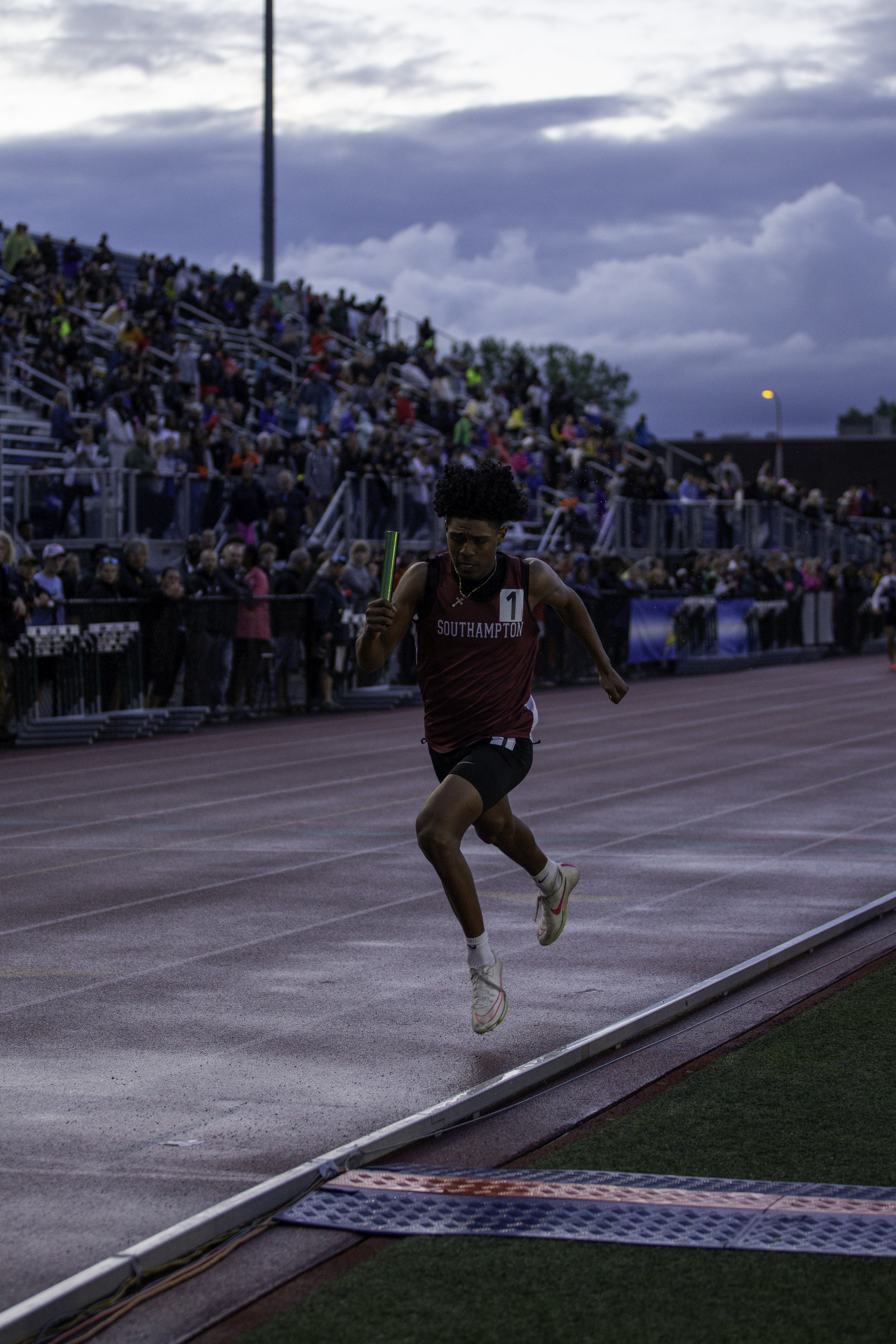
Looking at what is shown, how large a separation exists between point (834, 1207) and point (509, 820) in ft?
8.34

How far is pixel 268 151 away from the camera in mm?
41094

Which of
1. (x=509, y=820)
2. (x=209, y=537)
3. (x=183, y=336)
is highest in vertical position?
(x=183, y=336)

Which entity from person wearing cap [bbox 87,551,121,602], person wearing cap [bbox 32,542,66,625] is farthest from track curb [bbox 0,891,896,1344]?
person wearing cap [bbox 87,551,121,602]

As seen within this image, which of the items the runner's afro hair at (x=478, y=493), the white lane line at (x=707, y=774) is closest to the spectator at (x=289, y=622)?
the white lane line at (x=707, y=774)

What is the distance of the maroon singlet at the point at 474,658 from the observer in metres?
6.53

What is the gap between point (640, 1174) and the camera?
4707mm

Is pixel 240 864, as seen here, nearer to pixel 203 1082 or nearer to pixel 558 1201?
pixel 203 1082

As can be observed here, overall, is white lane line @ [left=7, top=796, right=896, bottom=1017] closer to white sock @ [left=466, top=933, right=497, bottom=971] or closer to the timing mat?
white sock @ [left=466, top=933, right=497, bottom=971]

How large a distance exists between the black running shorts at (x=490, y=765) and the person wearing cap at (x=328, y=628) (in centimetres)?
1533

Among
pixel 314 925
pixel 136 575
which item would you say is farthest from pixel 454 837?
pixel 136 575

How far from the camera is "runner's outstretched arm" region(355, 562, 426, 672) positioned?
614 centimetres

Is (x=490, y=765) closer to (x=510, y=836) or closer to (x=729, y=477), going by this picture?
(x=510, y=836)

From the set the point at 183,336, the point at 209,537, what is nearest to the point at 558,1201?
the point at 209,537

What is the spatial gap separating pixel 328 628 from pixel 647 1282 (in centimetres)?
1821
